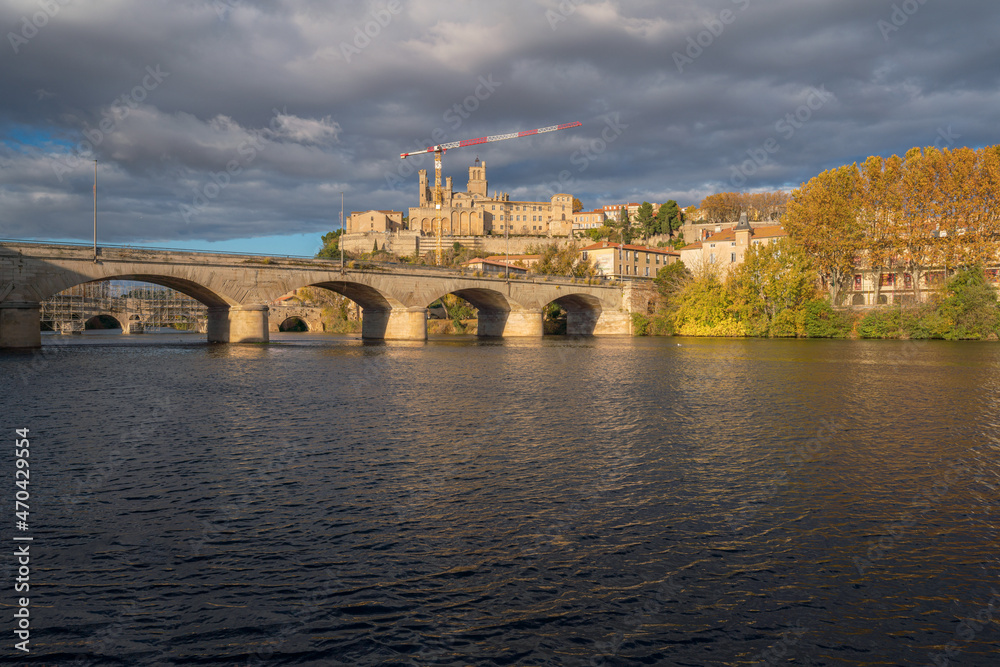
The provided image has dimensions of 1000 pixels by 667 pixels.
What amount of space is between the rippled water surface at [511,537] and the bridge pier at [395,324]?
48040 mm

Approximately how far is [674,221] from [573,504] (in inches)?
6393

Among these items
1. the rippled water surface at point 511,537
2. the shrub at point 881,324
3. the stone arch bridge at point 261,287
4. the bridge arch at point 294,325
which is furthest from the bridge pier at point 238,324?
the bridge arch at point 294,325

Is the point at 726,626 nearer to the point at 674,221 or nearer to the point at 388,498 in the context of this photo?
the point at 388,498

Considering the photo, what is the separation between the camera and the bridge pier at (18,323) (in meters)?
40.3

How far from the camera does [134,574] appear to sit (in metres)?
6.54

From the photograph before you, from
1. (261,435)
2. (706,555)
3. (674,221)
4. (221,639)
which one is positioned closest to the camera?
(221,639)

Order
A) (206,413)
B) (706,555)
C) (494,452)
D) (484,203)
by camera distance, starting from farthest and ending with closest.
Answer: (484,203)
(206,413)
(494,452)
(706,555)

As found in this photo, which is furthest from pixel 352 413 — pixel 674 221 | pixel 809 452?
pixel 674 221

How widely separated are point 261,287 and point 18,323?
54.3ft

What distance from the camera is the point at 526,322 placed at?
80375mm

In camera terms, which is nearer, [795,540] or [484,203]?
[795,540]

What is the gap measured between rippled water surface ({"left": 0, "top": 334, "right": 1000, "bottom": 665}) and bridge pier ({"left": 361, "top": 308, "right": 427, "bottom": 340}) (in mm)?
48040

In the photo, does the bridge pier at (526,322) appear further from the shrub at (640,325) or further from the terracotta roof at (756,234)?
the terracotta roof at (756,234)

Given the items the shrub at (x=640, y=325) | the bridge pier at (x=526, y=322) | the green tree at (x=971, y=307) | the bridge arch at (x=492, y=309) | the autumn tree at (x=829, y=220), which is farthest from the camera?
the shrub at (x=640, y=325)
